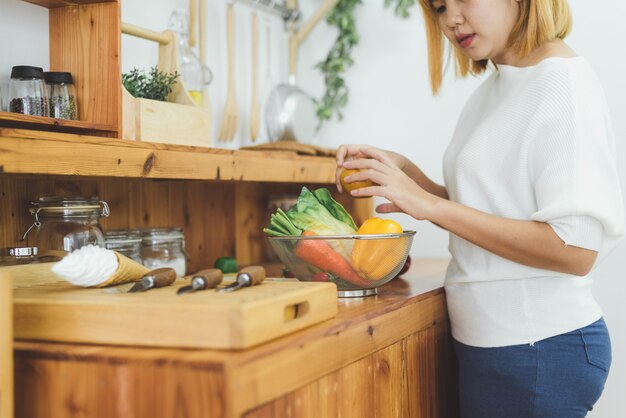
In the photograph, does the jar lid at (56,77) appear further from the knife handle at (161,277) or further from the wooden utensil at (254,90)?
the wooden utensil at (254,90)

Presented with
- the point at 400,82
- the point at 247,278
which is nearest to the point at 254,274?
the point at 247,278

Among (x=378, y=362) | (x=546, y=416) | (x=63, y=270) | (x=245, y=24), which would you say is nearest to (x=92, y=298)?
(x=63, y=270)

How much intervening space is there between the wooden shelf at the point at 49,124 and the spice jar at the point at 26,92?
0.08m

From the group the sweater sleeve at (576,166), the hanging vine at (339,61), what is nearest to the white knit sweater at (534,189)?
the sweater sleeve at (576,166)

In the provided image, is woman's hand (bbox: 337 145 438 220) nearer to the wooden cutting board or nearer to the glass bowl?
the glass bowl

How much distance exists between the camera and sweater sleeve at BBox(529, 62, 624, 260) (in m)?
1.12

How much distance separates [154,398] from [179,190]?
1.03 meters

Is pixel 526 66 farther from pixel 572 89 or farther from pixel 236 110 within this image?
pixel 236 110

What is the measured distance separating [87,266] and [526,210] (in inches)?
28.5

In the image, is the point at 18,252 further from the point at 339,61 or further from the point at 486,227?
the point at 339,61

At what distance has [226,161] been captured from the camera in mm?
1524

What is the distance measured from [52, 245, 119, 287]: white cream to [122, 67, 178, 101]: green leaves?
19.5 inches

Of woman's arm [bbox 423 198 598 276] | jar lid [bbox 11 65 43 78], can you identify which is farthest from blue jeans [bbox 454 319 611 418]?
jar lid [bbox 11 65 43 78]

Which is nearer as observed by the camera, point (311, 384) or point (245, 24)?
point (311, 384)
